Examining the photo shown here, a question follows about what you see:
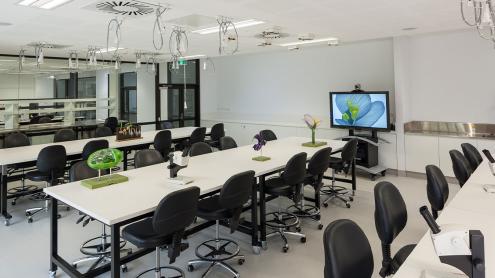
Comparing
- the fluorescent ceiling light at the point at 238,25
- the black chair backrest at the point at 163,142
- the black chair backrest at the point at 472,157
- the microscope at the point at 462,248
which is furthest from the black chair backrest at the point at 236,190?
the black chair backrest at the point at 163,142

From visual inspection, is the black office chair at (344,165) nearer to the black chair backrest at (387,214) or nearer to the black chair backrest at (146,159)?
the black chair backrest at (387,214)

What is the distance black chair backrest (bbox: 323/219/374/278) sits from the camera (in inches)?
64.5

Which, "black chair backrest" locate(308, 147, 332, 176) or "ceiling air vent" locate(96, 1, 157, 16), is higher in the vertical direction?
"ceiling air vent" locate(96, 1, 157, 16)

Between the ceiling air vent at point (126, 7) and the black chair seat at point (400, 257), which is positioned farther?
the ceiling air vent at point (126, 7)

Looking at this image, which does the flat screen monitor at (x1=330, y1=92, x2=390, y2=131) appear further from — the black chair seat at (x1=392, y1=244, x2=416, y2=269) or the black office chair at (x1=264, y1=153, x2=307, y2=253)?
the black chair seat at (x1=392, y1=244, x2=416, y2=269)

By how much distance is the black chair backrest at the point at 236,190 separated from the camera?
2898mm

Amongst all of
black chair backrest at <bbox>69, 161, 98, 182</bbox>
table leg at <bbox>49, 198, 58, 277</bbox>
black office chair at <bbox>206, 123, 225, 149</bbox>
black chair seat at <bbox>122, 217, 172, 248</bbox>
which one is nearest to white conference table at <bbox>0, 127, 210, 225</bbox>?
black office chair at <bbox>206, 123, 225, 149</bbox>

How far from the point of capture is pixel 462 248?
4.45ft

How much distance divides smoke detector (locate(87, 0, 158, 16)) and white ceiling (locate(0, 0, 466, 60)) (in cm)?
16

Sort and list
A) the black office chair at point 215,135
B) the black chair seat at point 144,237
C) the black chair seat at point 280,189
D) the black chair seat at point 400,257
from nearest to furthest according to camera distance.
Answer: the black chair seat at point 400,257 → the black chair seat at point 144,237 → the black chair seat at point 280,189 → the black office chair at point 215,135

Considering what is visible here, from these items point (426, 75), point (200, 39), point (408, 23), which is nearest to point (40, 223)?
point (200, 39)

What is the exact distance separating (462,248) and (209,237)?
117 inches

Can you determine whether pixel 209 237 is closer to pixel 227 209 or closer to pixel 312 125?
pixel 227 209

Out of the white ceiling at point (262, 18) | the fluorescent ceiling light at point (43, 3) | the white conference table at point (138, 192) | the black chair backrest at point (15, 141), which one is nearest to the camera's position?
the white conference table at point (138, 192)
